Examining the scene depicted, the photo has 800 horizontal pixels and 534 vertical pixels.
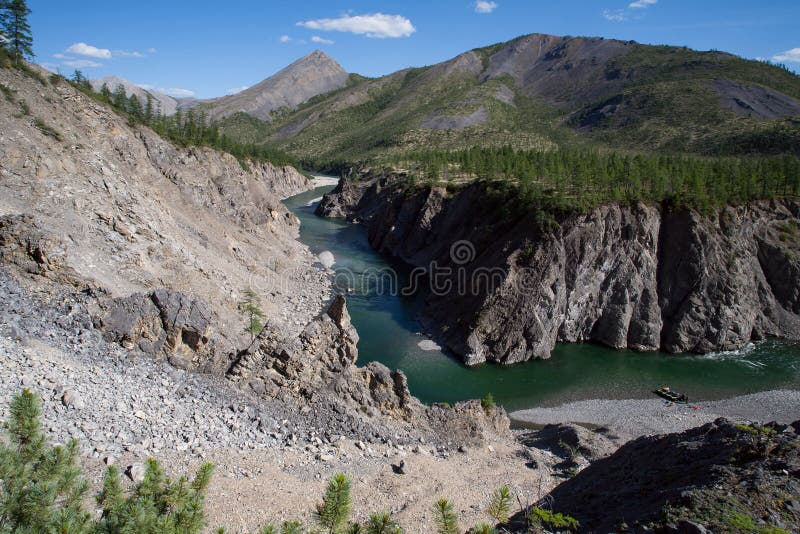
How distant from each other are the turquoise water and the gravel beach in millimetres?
1062

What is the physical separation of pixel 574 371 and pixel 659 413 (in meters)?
→ 7.01

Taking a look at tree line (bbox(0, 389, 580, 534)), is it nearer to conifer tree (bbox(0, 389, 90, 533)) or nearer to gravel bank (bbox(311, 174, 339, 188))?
conifer tree (bbox(0, 389, 90, 533))

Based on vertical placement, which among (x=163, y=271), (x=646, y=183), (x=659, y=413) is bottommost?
(x=659, y=413)

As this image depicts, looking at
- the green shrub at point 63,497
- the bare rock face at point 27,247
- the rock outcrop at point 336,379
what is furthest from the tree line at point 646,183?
the green shrub at point 63,497

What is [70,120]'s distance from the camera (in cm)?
3522

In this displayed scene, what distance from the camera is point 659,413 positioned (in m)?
32.0

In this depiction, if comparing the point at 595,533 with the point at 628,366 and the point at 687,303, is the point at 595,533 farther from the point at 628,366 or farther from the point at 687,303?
the point at 687,303

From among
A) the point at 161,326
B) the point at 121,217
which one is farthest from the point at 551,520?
the point at 121,217

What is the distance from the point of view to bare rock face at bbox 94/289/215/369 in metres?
19.0

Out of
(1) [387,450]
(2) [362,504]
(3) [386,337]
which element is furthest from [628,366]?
(2) [362,504]

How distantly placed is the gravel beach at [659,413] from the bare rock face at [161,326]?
65.3 feet

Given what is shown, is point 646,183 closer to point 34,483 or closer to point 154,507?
point 154,507

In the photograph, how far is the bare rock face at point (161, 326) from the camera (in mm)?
18953

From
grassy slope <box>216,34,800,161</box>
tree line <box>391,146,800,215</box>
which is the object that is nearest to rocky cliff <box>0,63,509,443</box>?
tree line <box>391,146,800,215</box>
